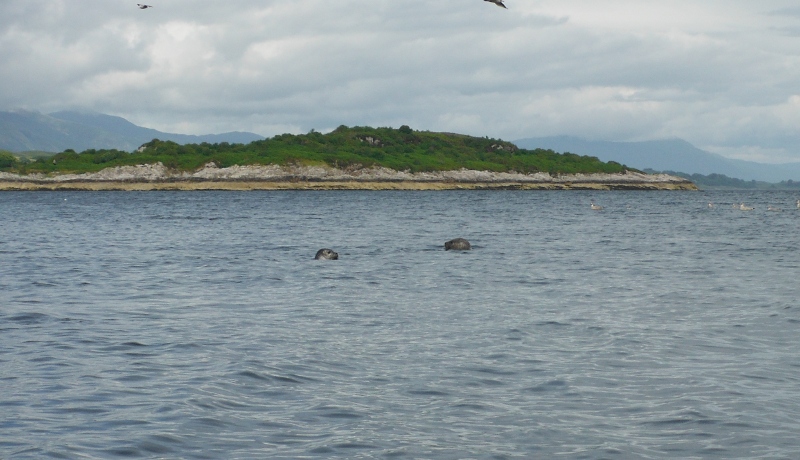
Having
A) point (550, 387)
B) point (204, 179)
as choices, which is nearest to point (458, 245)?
point (550, 387)

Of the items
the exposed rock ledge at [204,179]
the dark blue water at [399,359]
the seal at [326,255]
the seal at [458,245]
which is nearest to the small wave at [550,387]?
the dark blue water at [399,359]

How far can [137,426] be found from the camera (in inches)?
493

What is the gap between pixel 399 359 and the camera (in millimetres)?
17062

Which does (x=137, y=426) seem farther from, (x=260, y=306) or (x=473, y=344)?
(x=260, y=306)

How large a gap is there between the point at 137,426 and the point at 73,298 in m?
14.6

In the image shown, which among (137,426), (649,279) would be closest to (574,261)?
(649,279)

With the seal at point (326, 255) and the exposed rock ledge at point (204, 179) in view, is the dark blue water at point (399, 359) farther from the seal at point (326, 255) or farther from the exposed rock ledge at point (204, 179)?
the exposed rock ledge at point (204, 179)

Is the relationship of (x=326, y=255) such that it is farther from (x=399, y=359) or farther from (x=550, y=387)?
(x=550, y=387)

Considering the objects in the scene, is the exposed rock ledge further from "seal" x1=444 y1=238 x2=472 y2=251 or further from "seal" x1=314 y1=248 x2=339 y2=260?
"seal" x1=314 y1=248 x2=339 y2=260

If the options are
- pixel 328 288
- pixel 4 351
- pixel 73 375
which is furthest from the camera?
pixel 328 288

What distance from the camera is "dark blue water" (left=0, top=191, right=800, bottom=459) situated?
12.2m

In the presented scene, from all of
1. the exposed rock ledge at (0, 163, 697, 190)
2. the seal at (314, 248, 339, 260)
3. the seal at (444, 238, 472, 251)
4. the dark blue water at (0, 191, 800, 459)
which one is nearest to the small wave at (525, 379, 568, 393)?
the dark blue water at (0, 191, 800, 459)

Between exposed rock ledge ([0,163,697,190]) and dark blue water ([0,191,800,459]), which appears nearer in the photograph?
dark blue water ([0,191,800,459])

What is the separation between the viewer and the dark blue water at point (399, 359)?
12.2 meters
